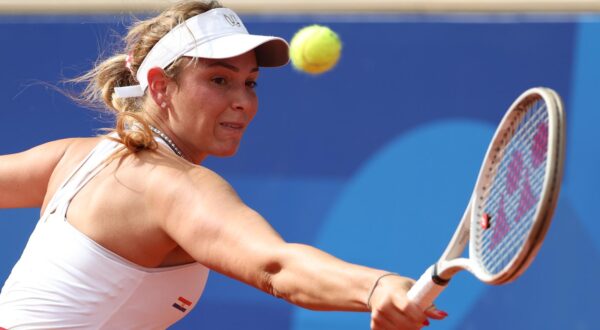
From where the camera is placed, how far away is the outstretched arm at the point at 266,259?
71.0 inches

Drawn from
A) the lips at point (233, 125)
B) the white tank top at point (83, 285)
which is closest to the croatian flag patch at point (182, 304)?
the white tank top at point (83, 285)

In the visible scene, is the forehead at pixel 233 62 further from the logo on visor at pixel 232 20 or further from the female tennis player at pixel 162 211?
the logo on visor at pixel 232 20

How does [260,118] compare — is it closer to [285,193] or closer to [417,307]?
[285,193]

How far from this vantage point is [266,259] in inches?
76.3

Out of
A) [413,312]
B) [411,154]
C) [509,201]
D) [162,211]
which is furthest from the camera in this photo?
[411,154]

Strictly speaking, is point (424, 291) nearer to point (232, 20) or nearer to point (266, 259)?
point (266, 259)

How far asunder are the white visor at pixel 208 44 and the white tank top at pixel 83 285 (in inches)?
10.8

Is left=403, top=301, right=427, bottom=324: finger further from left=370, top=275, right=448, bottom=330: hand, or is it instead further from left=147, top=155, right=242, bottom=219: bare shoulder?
left=147, top=155, right=242, bottom=219: bare shoulder

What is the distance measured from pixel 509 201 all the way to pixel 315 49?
5.46 feet

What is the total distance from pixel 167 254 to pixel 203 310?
162 cm

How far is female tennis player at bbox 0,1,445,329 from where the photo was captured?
1.93 metres

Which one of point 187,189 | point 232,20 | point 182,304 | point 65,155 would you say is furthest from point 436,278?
point 65,155

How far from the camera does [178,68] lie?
2510 mm

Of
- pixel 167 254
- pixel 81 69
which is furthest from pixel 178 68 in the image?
pixel 81 69
